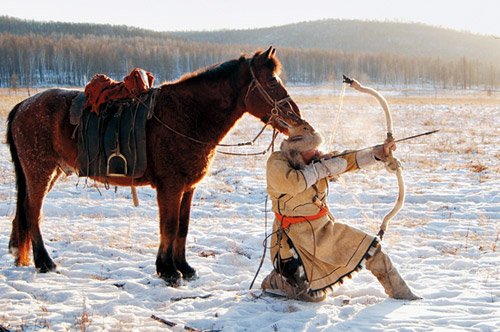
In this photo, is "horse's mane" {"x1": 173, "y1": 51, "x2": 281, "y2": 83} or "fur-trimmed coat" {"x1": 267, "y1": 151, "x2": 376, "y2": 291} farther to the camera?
"horse's mane" {"x1": 173, "y1": 51, "x2": 281, "y2": 83}

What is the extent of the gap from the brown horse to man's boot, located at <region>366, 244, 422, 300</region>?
4.79ft

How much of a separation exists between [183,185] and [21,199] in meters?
2.20

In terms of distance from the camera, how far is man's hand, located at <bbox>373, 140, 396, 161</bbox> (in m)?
4.38

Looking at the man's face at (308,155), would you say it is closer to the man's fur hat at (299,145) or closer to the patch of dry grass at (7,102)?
the man's fur hat at (299,145)

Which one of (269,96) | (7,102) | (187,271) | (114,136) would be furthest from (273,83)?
(7,102)

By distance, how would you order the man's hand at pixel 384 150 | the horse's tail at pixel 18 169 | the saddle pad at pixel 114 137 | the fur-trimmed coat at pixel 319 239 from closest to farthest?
the man's hand at pixel 384 150 → the fur-trimmed coat at pixel 319 239 → the saddle pad at pixel 114 137 → the horse's tail at pixel 18 169

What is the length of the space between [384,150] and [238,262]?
242cm

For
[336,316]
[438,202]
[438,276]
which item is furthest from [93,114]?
[438,202]

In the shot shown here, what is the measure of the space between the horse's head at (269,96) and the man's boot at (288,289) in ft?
4.72

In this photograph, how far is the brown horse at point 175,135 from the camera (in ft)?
16.5

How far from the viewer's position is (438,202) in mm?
8953

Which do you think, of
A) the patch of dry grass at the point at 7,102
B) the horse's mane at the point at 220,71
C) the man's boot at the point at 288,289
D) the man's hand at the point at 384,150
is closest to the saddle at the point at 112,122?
the horse's mane at the point at 220,71

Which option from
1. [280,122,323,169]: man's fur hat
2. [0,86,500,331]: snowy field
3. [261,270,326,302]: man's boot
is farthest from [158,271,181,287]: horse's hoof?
[280,122,323,169]: man's fur hat

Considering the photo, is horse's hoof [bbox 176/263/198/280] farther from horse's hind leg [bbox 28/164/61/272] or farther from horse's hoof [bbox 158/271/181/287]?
horse's hind leg [bbox 28/164/61/272]
